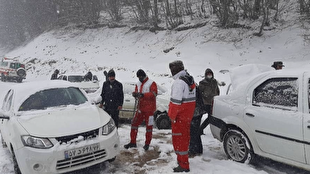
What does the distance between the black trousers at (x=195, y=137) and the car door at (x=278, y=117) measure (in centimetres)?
93

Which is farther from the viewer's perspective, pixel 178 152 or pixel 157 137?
pixel 157 137

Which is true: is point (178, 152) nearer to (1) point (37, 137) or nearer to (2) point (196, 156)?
(2) point (196, 156)

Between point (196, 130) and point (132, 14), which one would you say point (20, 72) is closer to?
point (132, 14)

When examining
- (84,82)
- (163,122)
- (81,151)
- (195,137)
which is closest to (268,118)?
(195,137)

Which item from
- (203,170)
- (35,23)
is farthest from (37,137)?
(35,23)

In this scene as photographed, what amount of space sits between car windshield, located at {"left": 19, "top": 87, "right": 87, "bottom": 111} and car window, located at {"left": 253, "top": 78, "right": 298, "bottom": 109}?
3.28 meters

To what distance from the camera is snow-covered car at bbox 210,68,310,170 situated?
3520 millimetres

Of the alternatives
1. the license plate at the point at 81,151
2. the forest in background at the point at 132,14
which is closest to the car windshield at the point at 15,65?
the forest in background at the point at 132,14

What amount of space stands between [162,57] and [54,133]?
16.6 metres

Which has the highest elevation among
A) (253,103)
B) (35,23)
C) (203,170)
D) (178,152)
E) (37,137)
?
(35,23)

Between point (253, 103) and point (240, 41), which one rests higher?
point (240, 41)

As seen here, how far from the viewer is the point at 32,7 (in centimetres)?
4322

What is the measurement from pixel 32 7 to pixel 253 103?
46.9 meters

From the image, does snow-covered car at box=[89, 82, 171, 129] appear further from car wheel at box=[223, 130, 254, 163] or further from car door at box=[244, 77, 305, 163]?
car door at box=[244, 77, 305, 163]
